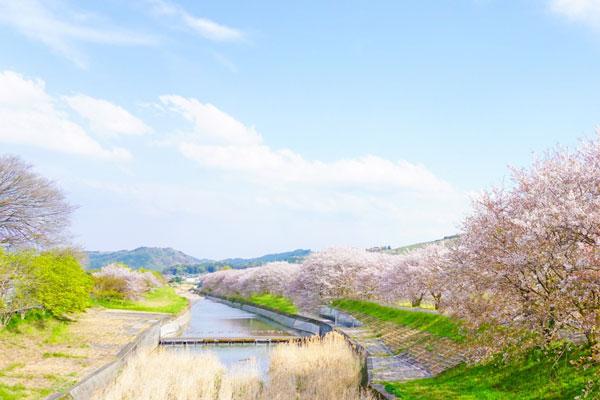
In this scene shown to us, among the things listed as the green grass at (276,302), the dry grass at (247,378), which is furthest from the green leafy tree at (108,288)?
the dry grass at (247,378)

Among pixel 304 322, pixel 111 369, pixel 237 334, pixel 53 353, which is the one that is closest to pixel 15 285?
pixel 53 353

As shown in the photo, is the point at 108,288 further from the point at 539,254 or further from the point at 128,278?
the point at 539,254

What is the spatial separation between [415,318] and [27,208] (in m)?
31.6

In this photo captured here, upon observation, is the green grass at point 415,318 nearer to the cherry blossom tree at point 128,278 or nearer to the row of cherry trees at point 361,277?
the row of cherry trees at point 361,277

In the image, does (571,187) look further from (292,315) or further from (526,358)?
(292,315)

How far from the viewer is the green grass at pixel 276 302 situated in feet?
208

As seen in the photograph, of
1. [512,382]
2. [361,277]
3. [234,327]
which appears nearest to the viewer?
[512,382]

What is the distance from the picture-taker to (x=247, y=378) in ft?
60.1

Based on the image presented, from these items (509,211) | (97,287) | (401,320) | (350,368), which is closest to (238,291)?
(97,287)

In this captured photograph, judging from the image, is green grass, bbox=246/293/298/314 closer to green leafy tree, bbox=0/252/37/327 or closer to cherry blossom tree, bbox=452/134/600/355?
green leafy tree, bbox=0/252/37/327

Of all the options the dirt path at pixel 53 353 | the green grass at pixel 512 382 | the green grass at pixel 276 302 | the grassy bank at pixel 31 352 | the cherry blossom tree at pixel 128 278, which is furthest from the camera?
the cherry blossom tree at pixel 128 278

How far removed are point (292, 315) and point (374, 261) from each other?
41.0ft

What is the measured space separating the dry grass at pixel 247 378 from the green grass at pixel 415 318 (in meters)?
5.12

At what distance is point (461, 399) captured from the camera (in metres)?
13.5
